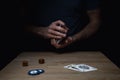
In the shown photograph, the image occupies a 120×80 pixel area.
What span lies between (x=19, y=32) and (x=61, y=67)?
189 cm

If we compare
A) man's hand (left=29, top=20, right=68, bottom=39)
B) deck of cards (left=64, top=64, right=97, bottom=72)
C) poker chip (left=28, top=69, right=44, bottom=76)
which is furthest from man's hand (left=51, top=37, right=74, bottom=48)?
poker chip (left=28, top=69, right=44, bottom=76)

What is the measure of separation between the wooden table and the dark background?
43.3 inches

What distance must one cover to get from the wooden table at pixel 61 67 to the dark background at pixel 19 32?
1099mm

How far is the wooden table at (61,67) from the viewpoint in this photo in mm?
2291

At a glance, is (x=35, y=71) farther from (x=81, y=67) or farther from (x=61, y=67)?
(x=81, y=67)

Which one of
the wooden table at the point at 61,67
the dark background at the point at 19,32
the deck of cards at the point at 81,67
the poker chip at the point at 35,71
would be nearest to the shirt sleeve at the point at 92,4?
the dark background at the point at 19,32

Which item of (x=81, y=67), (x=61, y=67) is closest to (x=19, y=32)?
(x=61, y=67)

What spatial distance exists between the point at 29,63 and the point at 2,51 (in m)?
1.58

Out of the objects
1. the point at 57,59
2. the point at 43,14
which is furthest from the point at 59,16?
the point at 57,59

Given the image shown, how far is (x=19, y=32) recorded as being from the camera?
436cm

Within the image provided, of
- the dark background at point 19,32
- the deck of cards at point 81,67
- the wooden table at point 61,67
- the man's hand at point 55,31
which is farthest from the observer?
the dark background at point 19,32

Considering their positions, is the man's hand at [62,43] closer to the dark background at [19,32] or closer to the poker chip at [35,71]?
the poker chip at [35,71]

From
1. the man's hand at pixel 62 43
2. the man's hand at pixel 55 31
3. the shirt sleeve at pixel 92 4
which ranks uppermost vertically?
the shirt sleeve at pixel 92 4

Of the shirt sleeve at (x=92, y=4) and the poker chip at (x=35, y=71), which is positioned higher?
the shirt sleeve at (x=92, y=4)
